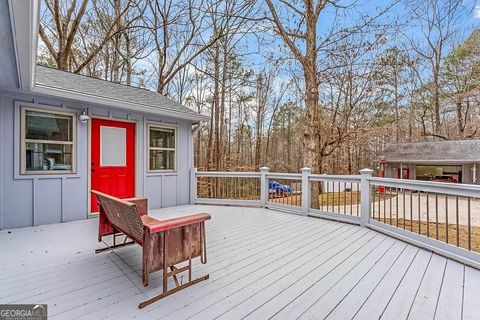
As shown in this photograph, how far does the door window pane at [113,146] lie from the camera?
5.11 meters

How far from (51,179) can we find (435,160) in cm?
1575

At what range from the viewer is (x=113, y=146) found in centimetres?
525

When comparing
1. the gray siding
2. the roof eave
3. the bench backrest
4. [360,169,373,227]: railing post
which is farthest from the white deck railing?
the gray siding

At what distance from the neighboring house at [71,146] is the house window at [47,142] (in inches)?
0.5

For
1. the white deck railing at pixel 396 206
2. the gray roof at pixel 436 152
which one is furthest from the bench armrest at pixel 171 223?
the gray roof at pixel 436 152

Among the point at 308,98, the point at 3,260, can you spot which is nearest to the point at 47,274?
the point at 3,260

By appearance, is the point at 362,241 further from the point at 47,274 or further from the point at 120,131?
the point at 120,131

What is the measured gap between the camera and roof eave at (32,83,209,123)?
13.3 ft

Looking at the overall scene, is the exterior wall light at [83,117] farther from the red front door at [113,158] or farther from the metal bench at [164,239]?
the metal bench at [164,239]

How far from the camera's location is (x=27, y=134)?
419cm

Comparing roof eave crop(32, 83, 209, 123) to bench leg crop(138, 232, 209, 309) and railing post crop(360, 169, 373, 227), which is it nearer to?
bench leg crop(138, 232, 209, 309)

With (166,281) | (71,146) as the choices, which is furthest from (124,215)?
(71,146)

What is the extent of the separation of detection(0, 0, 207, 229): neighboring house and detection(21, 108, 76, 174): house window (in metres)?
0.01

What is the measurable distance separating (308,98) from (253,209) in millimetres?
3395
